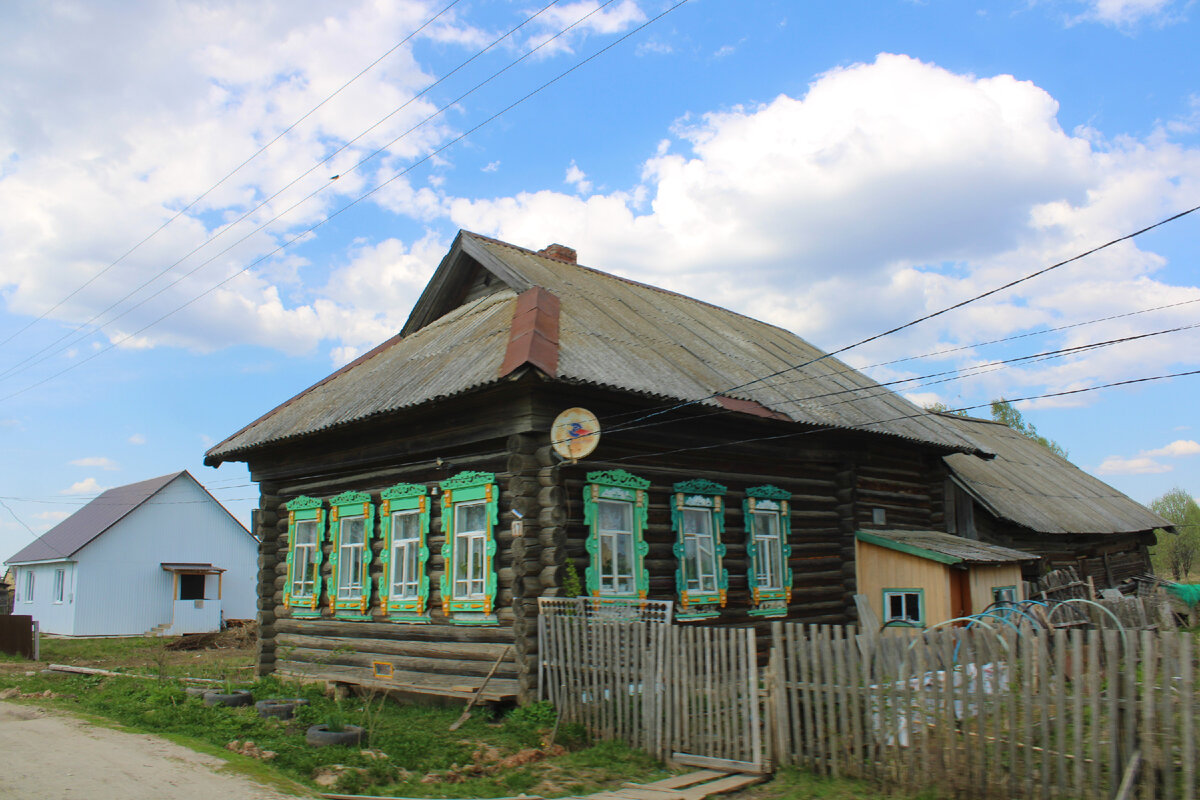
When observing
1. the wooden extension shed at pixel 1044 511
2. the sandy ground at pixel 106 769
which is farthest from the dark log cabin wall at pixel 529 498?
the sandy ground at pixel 106 769

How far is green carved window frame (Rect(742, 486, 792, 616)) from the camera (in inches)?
508

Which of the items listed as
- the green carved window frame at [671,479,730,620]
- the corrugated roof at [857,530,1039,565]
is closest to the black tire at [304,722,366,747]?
the green carved window frame at [671,479,730,620]

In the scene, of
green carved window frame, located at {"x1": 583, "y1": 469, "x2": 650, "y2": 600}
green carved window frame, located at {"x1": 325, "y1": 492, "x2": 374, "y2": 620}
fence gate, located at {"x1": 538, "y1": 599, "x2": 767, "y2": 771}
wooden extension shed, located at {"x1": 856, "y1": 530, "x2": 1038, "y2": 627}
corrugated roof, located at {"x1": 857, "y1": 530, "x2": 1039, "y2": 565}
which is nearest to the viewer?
fence gate, located at {"x1": 538, "y1": 599, "x2": 767, "y2": 771}

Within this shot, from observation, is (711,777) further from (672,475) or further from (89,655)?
(89,655)

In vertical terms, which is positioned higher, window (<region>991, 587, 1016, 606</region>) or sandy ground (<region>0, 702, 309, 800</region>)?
window (<region>991, 587, 1016, 606</region>)

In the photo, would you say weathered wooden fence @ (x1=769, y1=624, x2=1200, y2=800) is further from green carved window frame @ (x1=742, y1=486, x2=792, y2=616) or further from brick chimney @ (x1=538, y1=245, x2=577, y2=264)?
brick chimney @ (x1=538, y1=245, x2=577, y2=264)

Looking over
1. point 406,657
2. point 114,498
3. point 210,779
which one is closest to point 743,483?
point 406,657

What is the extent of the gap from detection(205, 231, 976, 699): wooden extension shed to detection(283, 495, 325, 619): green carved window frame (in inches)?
1.6

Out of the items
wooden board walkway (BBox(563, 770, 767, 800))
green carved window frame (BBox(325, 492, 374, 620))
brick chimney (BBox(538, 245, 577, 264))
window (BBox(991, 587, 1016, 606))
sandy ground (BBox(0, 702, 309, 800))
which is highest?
brick chimney (BBox(538, 245, 577, 264))

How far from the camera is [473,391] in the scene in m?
10.4

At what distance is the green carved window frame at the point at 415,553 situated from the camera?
467 inches

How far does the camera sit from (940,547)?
14875 mm

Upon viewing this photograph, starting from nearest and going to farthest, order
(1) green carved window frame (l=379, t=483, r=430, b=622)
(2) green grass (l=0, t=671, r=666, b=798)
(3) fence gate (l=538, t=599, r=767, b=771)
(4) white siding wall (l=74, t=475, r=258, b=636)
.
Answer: (2) green grass (l=0, t=671, r=666, b=798), (3) fence gate (l=538, t=599, r=767, b=771), (1) green carved window frame (l=379, t=483, r=430, b=622), (4) white siding wall (l=74, t=475, r=258, b=636)

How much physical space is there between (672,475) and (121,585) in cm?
2704
